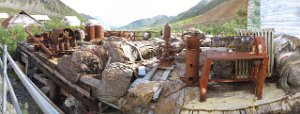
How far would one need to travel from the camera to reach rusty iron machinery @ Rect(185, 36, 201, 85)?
720cm

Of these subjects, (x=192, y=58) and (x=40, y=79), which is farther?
(x=40, y=79)

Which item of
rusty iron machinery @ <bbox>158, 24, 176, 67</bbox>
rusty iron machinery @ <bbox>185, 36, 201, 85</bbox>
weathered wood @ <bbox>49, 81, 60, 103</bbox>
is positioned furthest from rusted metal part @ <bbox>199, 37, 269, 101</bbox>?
weathered wood @ <bbox>49, 81, 60, 103</bbox>

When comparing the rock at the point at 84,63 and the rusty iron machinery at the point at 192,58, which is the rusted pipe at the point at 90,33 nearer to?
the rock at the point at 84,63

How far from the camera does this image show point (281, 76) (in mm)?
6848

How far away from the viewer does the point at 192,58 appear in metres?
7.26

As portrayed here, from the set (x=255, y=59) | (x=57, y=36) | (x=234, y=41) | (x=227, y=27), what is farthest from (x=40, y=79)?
(x=227, y=27)

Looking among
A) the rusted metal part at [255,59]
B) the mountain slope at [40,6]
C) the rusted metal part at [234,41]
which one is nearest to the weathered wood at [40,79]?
the rusted metal part at [234,41]

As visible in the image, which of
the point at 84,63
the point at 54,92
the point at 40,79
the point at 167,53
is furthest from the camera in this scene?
the point at 40,79

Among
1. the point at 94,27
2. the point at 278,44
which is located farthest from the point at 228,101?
the point at 94,27

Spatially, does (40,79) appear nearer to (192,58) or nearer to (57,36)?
(57,36)

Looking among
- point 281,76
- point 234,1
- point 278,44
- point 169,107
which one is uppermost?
point 234,1

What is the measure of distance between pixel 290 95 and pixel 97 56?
19.4ft

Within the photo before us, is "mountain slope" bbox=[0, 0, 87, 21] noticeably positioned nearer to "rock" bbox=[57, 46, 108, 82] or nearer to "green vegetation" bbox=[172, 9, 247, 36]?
"green vegetation" bbox=[172, 9, 247, 36]

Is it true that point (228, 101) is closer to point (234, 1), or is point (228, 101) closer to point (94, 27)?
point (94, 27)
